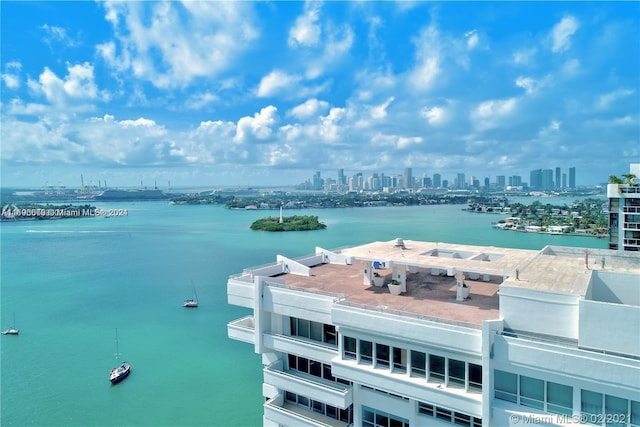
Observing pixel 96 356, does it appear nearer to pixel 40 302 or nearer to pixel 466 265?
pixel 40 302

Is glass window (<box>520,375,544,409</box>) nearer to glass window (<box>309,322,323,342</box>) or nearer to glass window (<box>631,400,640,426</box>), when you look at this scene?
glass window (<box>631,400,640,426</box>)

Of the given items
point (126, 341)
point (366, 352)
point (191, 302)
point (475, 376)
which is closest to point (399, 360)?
point (366, 352)

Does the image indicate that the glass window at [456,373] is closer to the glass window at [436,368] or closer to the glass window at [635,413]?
the glass window at [436,368]

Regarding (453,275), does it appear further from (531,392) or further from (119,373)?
(119,373)

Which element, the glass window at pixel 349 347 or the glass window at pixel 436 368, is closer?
the glass window at pixel 436 368

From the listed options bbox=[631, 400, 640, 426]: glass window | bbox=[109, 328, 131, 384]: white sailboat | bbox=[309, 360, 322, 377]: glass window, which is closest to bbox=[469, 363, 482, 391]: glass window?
bbox=[631, 400, 640, 426]: glass window

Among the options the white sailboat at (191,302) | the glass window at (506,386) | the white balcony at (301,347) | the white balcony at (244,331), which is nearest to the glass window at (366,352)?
the white balcony at (301,347)
